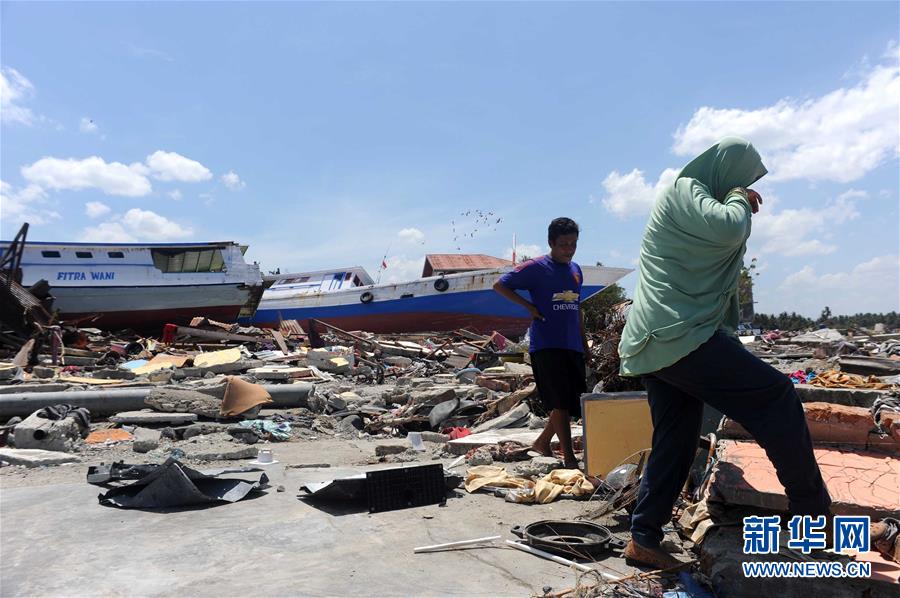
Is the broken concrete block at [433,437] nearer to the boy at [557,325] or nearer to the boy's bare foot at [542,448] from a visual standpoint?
the boy's bare foot at [542,448]

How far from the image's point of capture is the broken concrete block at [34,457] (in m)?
4.67

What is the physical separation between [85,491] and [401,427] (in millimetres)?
3659

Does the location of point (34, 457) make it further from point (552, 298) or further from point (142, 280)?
point (142, 280)

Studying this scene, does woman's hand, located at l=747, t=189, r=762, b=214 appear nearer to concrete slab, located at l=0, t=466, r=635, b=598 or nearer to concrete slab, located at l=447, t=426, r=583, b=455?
concrete slab, located at l=0, t=466, r=635, b=598

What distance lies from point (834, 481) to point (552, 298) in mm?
2141

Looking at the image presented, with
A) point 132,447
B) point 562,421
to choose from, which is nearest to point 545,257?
point 562,421

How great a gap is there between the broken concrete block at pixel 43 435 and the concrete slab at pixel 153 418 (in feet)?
3.19

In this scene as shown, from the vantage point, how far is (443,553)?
2619 mm

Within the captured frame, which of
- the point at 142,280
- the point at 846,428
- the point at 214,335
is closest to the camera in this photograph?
the point at 846,428

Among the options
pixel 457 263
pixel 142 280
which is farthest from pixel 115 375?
pixel 457 263

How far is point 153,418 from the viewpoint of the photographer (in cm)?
655

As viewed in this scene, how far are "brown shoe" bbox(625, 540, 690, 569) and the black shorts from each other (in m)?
1.74

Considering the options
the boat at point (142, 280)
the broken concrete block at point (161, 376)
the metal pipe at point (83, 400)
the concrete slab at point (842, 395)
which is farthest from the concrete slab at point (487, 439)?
the boat at point (142, 280)

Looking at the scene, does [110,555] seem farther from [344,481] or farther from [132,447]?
[132,447]
